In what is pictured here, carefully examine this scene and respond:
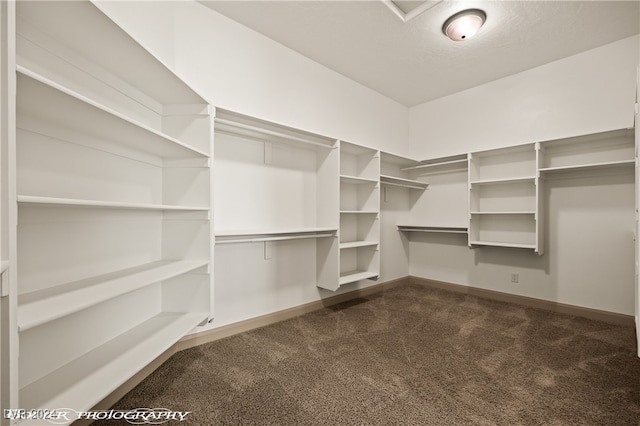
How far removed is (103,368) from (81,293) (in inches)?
16.6

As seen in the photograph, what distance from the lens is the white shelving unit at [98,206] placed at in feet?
3.70

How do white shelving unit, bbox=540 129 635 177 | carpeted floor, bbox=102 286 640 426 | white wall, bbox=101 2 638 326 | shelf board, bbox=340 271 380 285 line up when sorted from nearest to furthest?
carpeted floor, bbox=102 286 640 426, white wall, bbox=101 2 638 326, white shelving unit, bbox=540 129 635 177, shelf board, bbox=340 271 380 285

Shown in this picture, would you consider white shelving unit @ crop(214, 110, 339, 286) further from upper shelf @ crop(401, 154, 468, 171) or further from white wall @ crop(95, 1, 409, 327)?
upper shelf @ crop(401, 154, 468, 171)

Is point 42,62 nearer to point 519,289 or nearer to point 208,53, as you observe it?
point 208,53

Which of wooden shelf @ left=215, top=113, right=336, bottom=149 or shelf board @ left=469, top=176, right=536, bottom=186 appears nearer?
wooden shelf @ left=215, top=113, right=336, bottom=149

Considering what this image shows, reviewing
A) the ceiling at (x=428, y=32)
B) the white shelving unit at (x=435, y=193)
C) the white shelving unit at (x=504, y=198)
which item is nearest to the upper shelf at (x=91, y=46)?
the ceiling at (x=428, y=32)

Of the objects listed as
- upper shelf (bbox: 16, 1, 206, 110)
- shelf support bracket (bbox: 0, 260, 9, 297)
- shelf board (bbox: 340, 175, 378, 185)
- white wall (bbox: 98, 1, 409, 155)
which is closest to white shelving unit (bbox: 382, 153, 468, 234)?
shelf board (bbox: 340, 175, 378, 185)

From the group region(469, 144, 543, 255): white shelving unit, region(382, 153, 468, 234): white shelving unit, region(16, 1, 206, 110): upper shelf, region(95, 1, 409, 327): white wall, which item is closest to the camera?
region(16, 1, 206, 110): upper shelf

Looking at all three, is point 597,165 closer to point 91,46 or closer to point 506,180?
point 506,180

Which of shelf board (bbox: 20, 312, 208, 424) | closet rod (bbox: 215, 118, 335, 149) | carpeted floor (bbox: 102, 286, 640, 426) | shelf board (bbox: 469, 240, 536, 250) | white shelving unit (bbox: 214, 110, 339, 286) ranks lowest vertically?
carpeted floor (bbox: 102, 286, 640, 426)

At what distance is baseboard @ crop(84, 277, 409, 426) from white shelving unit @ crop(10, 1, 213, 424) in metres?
0.34

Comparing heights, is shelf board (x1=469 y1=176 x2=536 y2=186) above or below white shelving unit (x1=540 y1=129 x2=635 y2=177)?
below

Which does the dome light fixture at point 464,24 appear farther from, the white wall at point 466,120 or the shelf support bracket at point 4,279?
the shelf support bracket at point 4,279

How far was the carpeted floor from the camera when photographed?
1.54 meters
